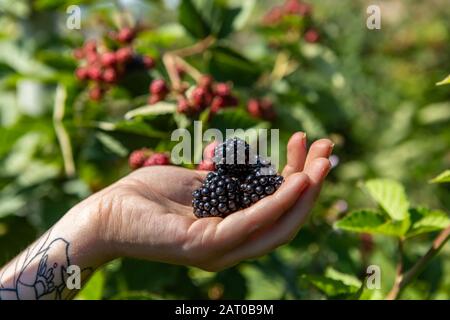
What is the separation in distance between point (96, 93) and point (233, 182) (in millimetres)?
635

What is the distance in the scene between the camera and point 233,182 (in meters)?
1.24

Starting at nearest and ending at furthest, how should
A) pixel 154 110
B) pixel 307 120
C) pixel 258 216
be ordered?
pixel 258 216, pixel 154 110, pixel 307 120

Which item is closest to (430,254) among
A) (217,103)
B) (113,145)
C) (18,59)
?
(217,103)

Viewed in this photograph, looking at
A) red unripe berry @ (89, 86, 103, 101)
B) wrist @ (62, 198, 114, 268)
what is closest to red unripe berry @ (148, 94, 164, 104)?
red unripe berry @ (89, 86, 103, 101)

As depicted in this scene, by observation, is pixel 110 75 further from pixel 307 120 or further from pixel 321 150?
pixel 321 150

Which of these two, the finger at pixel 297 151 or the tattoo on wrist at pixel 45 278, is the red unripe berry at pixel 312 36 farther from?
the tattoo on wrist at pixel 45 278

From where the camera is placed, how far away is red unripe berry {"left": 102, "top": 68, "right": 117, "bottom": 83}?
167cm

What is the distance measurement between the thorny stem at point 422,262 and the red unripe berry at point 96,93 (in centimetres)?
92

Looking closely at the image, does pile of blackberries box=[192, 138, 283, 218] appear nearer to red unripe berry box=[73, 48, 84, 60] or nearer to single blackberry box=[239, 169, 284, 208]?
single blackberry box=[239, 169, 284, 208]

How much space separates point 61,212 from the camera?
166 centimetres

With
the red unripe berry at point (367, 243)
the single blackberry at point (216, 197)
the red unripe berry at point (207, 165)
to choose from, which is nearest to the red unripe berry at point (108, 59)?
the red unripe berry at point (207, 165)

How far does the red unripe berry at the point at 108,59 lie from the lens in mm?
1672
